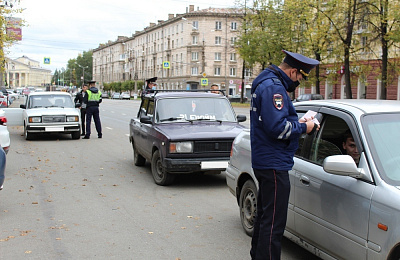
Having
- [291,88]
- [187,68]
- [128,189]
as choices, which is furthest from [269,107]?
[187,68]

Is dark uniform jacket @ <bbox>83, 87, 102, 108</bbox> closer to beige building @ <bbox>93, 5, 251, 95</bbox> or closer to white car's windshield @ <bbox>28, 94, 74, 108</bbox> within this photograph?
white car's windshield @ <bbox>28, 94, 74, 108</bbox>

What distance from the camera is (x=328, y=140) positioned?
15.6 feet

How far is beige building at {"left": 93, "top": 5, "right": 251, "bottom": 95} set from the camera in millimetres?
94188

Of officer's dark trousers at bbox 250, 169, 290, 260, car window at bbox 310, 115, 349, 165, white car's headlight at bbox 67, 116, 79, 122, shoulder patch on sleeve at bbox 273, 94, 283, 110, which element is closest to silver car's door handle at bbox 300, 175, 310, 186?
car window at bbox 310, 115, 349, 165

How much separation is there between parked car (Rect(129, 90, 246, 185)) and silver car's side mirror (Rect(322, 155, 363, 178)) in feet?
15.3

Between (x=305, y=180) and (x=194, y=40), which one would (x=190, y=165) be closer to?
(x=305, y=180)

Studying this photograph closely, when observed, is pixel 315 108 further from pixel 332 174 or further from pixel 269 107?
pixel 269 107

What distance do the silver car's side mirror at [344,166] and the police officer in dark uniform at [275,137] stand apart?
0.32m

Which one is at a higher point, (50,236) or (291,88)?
(291,88)

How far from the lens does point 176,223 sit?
6.50 meters

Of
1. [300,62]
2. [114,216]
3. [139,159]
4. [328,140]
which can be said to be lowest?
[114,216]

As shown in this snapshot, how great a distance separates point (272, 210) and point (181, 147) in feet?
14.7

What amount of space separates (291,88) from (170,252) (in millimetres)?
2275

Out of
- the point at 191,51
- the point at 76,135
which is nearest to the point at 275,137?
the point at 76,135
